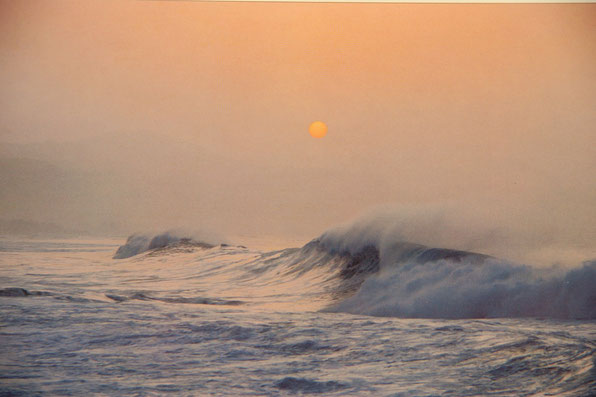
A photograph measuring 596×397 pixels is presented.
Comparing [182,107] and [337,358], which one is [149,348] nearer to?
[337,358]

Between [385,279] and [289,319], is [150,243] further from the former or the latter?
[385,279]

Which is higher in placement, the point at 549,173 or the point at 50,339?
the point at 549,173

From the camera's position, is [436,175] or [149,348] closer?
[149,348]

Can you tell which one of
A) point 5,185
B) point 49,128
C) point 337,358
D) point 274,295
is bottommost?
point 337,358

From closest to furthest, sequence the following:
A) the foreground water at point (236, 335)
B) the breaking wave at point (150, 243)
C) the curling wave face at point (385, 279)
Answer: the foreground water at point (236, 335), the curling wave face at point (385, 279), the breaking wave at point (150, 243)

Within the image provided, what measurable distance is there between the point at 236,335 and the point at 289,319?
209mm

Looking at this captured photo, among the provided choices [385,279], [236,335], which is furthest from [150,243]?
[385,279]

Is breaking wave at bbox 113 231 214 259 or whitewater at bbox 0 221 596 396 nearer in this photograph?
whitewater at bbox 0 221 596 396

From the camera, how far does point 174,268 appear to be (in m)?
2.59

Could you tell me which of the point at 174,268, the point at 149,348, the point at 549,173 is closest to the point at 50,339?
the point at 149,348

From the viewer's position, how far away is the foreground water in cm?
192

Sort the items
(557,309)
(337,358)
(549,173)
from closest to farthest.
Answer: (337,358), (557,309), (549,173)

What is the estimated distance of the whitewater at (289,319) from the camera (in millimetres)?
1935

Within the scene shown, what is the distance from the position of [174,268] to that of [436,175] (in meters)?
1.10
